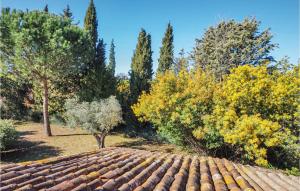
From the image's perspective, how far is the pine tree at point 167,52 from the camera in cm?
3098

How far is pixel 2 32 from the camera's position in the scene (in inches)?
774

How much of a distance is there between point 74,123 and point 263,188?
54.1 ft

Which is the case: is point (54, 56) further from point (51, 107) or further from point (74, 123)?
point (51, 107)

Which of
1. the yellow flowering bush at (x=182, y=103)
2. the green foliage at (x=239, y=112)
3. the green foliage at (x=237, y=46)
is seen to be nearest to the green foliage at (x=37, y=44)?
the yellow flowering bush at (x=182, y=103)

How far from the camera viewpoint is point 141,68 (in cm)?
2844

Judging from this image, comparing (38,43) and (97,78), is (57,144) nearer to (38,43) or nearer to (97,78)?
(97,78)

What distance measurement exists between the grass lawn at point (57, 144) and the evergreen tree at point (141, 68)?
5.97 metres

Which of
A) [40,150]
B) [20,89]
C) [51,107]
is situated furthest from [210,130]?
[20,89]

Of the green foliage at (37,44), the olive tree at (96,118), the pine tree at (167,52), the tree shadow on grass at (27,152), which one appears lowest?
the tree shadow on grass at (27,152)

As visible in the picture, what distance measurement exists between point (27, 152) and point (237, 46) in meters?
23.4

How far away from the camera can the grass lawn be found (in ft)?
53.7

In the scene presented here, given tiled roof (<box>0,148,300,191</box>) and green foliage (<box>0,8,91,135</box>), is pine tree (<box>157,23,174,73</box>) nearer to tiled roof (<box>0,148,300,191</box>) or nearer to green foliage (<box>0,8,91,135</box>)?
green foliage (<box>0,8,91,135</box>)

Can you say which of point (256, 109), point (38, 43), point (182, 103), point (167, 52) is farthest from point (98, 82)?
point (256, 109)

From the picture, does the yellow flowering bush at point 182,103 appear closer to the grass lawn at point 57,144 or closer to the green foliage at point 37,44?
the grass lawn at point 57,144
